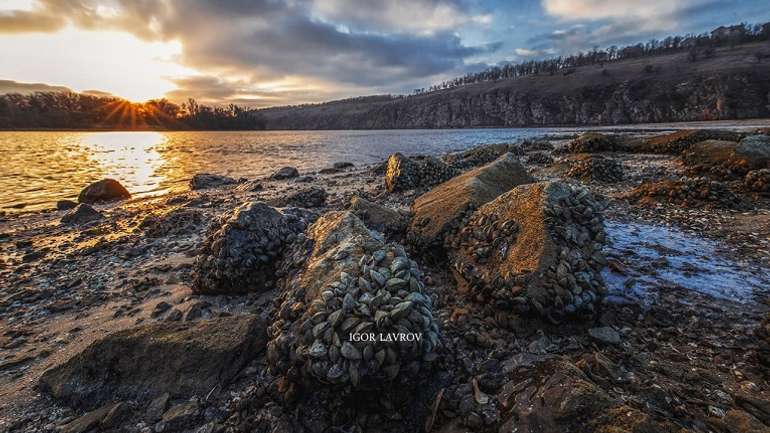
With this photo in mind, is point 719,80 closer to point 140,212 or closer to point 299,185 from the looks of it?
point 299,185

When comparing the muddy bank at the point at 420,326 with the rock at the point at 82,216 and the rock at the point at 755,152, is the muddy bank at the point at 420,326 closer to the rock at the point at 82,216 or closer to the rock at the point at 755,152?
the rock at the point at 755,152

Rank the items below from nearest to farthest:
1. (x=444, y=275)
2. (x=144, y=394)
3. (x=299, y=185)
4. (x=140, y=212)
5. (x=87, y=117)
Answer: (x=144, y=394), (x=444, y=275), (x=140, y=212), (x=299, y=185), (x=87, y=117)

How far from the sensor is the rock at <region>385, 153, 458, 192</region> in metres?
12.2

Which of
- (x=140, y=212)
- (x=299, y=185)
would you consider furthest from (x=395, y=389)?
(x=299, y=185)

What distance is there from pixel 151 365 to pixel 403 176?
9.78 metres

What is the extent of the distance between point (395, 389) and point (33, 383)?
12.2ft

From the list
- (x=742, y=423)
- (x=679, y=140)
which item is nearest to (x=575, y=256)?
(x=742, y=423)

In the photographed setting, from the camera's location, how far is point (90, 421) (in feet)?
9.31

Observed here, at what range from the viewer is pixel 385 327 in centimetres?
251

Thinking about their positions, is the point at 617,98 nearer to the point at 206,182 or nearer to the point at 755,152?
the point at 755,152

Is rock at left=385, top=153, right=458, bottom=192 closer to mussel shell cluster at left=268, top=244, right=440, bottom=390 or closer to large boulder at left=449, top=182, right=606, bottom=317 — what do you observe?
large boulder at left=449, top=182, right=606, bottom=317

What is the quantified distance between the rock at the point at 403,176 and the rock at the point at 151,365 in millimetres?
9036

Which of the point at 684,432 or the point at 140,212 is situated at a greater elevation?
the point at 684,432

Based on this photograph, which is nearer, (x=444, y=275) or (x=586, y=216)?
(x=586, y=216)
